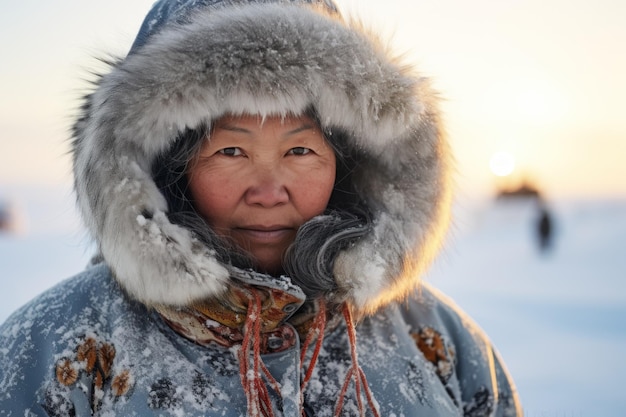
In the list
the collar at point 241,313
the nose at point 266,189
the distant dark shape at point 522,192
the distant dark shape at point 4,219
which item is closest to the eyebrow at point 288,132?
the nose at point 266,189

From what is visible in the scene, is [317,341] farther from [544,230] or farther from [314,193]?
[544,230]

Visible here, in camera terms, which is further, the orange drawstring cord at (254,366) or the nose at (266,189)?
the nose at (266,189)

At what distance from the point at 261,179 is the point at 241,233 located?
6.3 inches

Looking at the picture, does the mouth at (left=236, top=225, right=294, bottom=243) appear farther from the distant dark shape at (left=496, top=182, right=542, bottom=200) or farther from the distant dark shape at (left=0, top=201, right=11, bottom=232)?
the distant dark shape at (left=496, top=182, right=542, bottom=200)

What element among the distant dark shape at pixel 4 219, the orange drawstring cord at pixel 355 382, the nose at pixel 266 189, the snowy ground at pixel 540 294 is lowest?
the distant dark shape at pixel 4 219

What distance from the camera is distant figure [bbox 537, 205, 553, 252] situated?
1346 cm

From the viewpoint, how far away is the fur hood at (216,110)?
4.64 ft

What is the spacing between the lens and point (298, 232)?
160cm

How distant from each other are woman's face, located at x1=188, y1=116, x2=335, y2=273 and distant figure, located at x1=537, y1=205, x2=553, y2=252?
505 inches

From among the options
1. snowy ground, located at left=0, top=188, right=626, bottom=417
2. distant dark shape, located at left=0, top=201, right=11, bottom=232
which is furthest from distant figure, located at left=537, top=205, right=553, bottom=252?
distant dark shape, located at left=0, top=201, right=11, bottom=232

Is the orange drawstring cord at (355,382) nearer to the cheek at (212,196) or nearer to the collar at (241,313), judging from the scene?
the collar at (241,313)

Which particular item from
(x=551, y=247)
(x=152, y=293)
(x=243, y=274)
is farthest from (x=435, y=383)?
(x=551, y=247)

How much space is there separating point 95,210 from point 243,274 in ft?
1.27

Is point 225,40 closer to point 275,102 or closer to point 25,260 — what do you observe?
point 275,102
